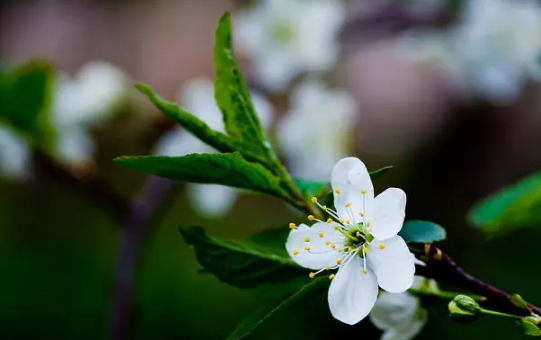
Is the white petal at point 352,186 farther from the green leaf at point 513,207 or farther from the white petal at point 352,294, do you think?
the green leaf at point 513,207

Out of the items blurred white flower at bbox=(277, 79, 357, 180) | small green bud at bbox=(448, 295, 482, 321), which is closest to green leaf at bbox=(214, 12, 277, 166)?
small green bud at bbox=(448, 295, 482, 321)

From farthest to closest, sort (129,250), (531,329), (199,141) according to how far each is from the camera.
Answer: (199,141), (129,250), (531,329)

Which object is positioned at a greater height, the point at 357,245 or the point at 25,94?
the point at 25,94

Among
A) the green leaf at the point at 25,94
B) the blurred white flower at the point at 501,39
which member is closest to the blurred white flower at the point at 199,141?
the green leaf at the point at 25,94

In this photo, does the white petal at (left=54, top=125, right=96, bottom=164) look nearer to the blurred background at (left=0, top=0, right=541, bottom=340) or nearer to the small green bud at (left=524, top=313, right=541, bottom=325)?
the blurred background at (left=0, top=0, right=541, bottom=340)

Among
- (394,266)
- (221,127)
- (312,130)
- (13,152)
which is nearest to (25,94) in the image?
(13,152)

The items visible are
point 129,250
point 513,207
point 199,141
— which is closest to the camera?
point 513,207

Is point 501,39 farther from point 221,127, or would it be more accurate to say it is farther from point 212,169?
point 212,169
